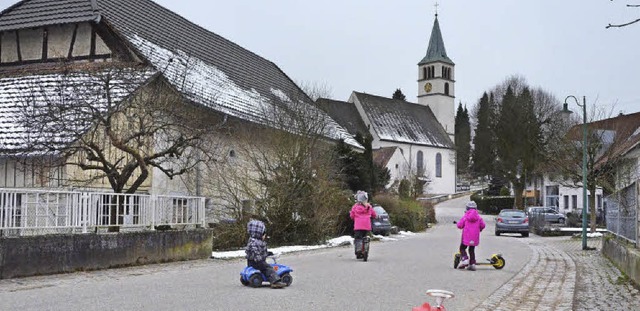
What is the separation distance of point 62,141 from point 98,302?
11.6 meters

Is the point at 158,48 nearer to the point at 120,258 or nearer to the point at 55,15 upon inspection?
the point at 55,15

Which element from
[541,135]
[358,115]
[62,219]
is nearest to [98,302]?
[62,219]

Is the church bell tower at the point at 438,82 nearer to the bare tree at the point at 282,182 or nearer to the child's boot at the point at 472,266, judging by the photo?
the bare tree at the point at 282,182

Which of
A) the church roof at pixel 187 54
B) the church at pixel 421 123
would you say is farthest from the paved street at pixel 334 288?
the church at pixel 421 123

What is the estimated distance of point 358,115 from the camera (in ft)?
284

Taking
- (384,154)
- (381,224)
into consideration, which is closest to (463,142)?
(384,154)

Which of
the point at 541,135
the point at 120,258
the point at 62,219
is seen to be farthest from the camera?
the point at 541,135

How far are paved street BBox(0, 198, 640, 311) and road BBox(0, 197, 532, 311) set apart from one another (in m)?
0.01

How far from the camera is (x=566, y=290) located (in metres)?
12.2

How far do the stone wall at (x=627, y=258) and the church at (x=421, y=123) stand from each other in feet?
158

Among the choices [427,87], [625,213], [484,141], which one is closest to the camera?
[625,213]

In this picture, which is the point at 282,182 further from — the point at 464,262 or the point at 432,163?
the point at 432,163

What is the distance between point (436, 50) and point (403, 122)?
17.9m

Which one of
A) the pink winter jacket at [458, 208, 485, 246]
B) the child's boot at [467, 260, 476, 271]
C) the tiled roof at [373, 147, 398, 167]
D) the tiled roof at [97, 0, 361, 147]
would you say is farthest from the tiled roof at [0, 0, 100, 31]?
the tiled roof at [373, 147, 398, 167]
